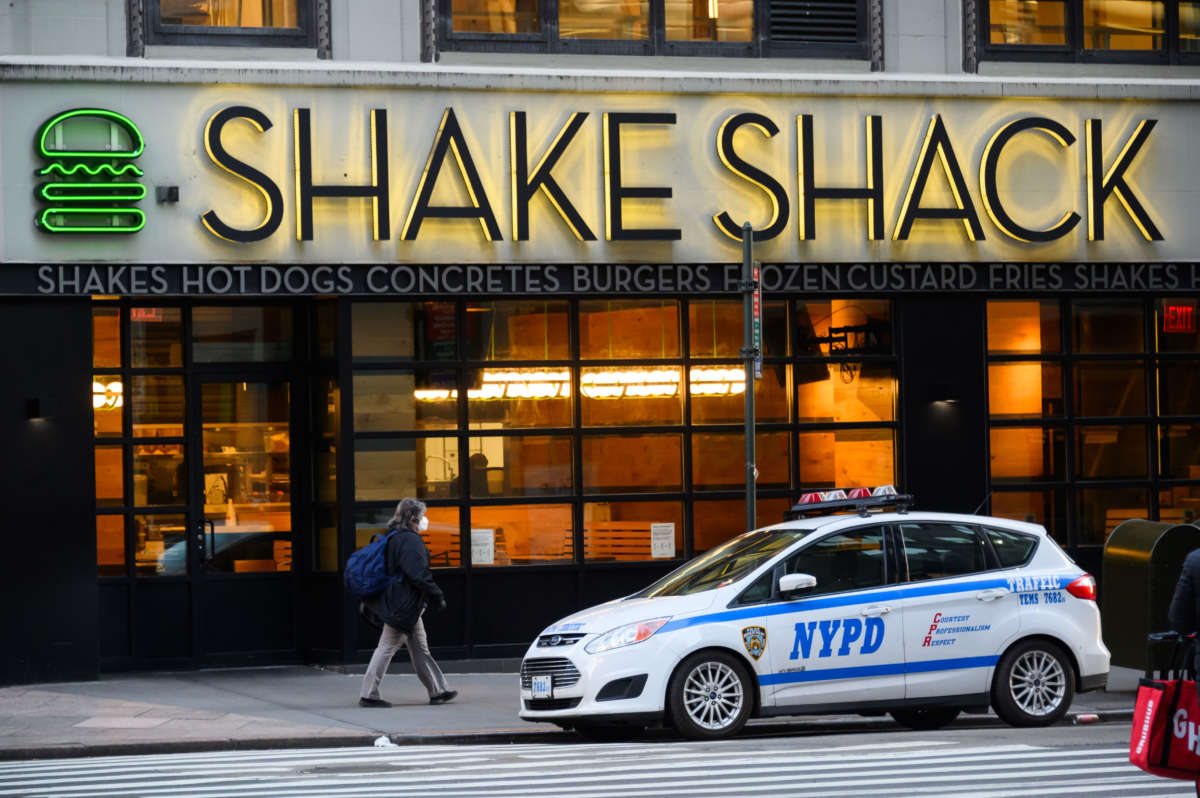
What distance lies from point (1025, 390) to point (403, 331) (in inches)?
284

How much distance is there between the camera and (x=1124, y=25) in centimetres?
2067

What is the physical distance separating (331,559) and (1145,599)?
833cm

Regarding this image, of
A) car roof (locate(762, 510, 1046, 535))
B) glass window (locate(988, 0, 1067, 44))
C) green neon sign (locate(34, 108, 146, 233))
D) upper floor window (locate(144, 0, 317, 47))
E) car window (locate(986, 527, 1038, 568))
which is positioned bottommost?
car window (locate(986, 527, 1038, 568))

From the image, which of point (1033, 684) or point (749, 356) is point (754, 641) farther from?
point (749, 356)

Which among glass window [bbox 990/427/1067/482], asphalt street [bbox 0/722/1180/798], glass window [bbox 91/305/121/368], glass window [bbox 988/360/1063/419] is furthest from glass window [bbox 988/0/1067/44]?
glass window [bbox 91/305/121/368]

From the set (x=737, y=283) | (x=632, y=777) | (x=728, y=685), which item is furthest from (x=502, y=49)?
(x=632, y=777)

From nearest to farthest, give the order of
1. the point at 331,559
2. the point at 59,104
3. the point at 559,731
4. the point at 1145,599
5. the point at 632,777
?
the point at 632,777, the point at 559,731, the point at 1145,599, the point at 59,104, the point at 331,559

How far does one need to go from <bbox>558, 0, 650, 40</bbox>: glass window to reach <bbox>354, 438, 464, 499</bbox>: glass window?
472cm

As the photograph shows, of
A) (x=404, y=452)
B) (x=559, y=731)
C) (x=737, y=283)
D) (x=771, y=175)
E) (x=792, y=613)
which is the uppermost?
(x=771, y=175)

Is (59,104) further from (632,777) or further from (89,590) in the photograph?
(632,777)

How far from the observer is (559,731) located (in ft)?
47.3

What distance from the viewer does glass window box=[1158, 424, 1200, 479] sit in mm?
20500

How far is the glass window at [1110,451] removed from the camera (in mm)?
20266

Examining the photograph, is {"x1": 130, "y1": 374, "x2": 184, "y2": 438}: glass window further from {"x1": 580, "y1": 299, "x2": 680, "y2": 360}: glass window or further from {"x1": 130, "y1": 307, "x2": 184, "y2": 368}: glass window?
{"x1": 580, "y1": 299, "x2": 680, "y2": 360}: glass window
